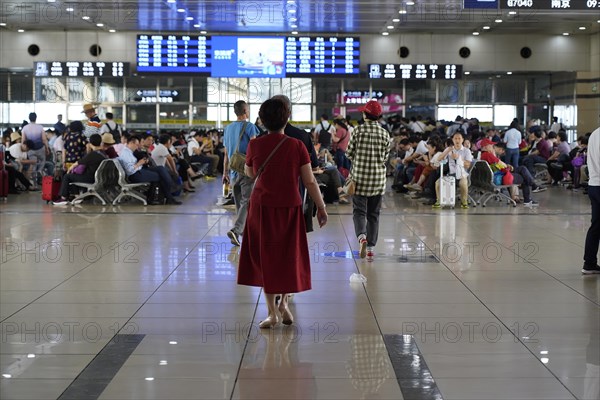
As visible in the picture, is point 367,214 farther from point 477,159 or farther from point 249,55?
point 249,55

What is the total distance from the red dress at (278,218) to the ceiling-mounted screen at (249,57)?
21.4m

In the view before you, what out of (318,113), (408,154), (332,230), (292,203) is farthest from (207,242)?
(318,113)

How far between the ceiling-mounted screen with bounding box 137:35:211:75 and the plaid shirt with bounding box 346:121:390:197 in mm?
18327

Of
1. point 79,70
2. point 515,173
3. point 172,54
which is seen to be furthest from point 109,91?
point 515,173

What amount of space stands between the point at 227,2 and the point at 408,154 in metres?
6.16

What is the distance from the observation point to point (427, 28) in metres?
28.5

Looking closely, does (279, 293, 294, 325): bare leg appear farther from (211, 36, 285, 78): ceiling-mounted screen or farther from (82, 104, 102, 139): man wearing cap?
(211, 36, 285, 78): ceiling-mounted screen

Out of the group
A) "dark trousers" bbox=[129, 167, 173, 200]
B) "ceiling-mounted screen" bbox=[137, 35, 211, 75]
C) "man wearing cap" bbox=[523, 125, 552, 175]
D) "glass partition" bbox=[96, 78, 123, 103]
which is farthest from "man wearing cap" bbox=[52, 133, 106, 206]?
"glass partition" bbox=[96, 78, 123, 103]

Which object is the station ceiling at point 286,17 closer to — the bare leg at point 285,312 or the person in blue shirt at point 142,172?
the person in blue shirt at point 142,172

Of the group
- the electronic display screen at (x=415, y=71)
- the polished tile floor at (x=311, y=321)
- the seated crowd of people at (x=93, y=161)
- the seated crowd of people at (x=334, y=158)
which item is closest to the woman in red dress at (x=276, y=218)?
the polished tile floor at (x=311, y=321)

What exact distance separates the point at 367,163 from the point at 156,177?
25.9ft

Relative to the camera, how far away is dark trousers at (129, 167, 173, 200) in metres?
16.8

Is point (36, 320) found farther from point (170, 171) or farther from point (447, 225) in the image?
point (170, 171)

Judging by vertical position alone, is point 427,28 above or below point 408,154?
above
